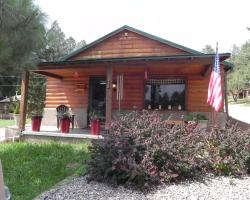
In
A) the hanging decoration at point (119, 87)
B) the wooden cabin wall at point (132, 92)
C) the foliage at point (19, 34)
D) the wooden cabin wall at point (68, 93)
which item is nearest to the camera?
the foliage at point (19, 34)

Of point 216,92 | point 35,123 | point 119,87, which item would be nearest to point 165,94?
point 119,87

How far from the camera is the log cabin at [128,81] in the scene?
501 inches

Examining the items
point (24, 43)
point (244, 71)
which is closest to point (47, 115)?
point (24, 43)

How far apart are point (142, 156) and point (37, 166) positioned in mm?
2872

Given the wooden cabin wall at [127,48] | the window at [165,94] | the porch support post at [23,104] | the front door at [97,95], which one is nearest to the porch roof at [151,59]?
the porch support post at [23,104]

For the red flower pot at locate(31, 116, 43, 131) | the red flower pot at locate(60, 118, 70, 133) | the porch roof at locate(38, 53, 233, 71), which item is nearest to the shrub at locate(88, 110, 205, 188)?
the porch roof at locate(38, 53, 233, 71)

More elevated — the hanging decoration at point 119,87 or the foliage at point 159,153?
the hanging decoration at point 119,87

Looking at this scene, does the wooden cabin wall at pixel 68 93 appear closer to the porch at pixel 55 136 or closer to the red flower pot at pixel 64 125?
the red flower pot at pixel 64 125

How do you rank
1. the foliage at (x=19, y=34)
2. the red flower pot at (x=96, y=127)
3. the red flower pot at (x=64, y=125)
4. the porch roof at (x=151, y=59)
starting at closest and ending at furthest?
1. the foliage at (x=19, y=34)
2. the porch roof at (x=151, y=59)
3. the red flower pot at (x=96, y=127)
4. the red flower pot at (x=64, y=125)

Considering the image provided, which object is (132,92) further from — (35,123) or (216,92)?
(216,92)

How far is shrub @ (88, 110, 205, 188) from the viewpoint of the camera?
211 inches

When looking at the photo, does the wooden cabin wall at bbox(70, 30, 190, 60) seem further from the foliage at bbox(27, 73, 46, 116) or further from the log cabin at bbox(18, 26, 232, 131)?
the foliage at bbox(27, 73, 46, 116)

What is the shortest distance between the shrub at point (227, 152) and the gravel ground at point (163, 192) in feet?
1.44

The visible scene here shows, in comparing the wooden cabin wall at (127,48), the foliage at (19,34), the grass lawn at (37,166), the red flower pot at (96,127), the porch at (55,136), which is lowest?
the grass lawn at (37,166)
